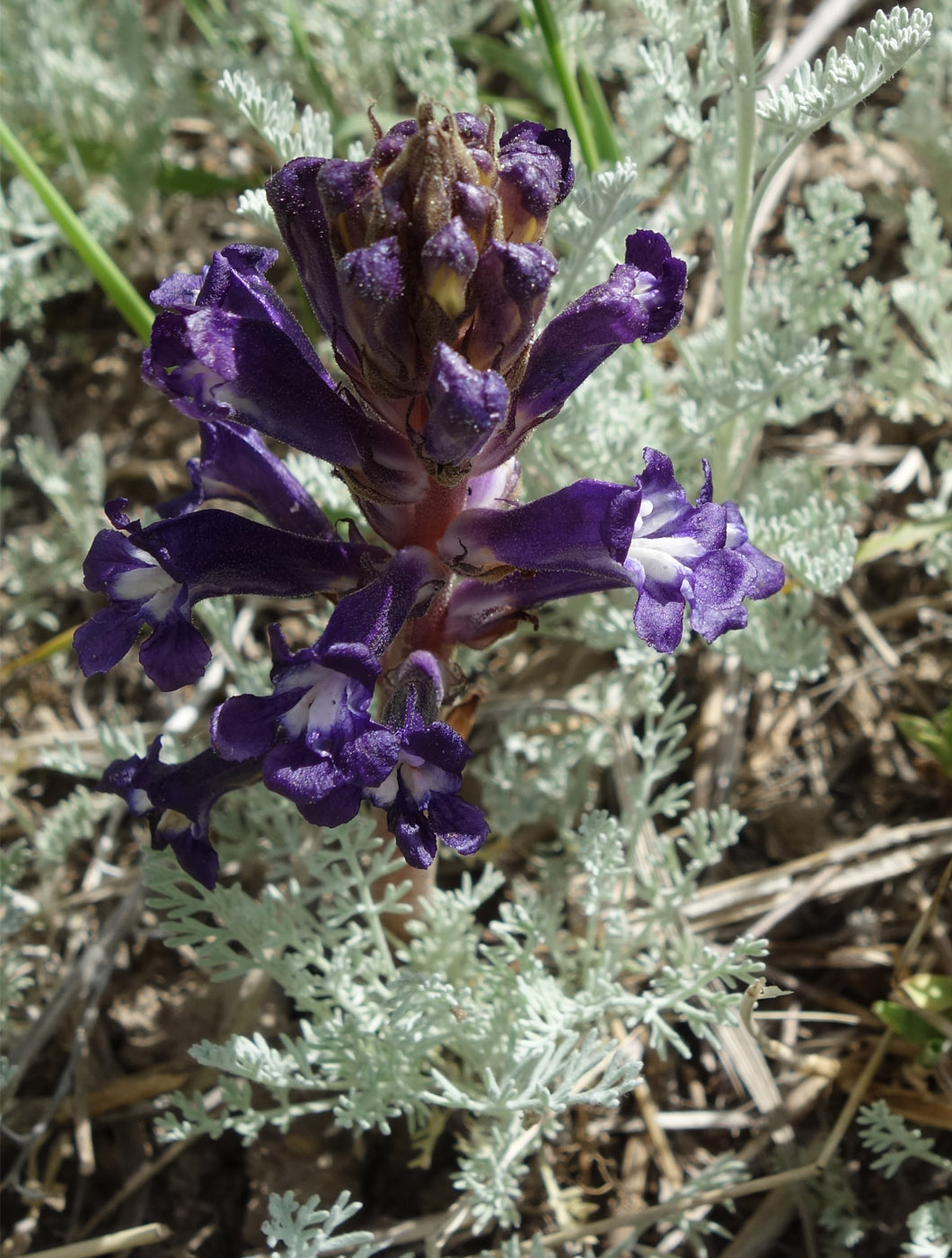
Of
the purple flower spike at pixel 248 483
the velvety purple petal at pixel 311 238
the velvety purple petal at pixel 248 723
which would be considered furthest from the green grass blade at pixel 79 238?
the velvety purple petal at pixel 248 723

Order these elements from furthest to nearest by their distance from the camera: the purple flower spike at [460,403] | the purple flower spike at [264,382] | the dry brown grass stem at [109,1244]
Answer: the dry brown grass stem at [109,1244]
the purple flower spike at [264,382]
the purple flower spike at [460,403]

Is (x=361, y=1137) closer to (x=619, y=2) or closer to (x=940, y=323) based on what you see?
(x=940, y=323)

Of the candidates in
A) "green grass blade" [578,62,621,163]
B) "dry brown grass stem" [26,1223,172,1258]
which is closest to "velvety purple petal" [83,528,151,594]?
"dry brown grass stem" [26,1223,172,1258]

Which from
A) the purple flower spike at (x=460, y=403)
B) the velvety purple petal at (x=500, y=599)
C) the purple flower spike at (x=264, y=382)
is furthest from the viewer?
the velvety purple petal at (x=500, y=599)

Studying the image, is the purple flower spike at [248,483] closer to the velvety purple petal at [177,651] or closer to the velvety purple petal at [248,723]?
the velvety purple petal at [177,651]

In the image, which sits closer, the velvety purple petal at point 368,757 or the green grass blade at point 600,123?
the velvety purple petal at point 368,757

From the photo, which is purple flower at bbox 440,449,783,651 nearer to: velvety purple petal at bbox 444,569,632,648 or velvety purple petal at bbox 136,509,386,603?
velvety purple petal at bbox 444,569,632,648

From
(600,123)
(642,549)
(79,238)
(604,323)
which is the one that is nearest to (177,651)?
(642,549)
